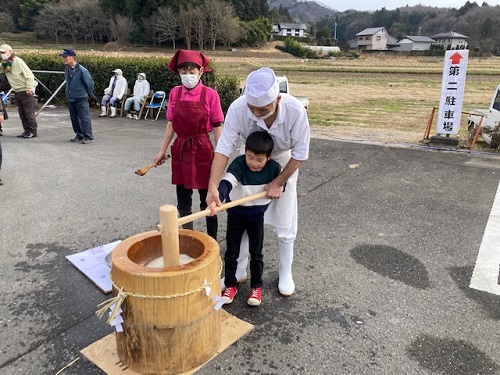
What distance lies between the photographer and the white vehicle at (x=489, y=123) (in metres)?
7.84

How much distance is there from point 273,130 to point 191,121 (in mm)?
897

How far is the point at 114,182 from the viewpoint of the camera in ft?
18.8

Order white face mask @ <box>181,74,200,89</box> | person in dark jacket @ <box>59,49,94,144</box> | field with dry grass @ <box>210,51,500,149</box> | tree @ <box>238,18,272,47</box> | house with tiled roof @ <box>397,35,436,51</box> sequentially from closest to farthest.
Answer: white face mask @ <box>181,74,200,89</box>
person in dark jacket @ <box>59,49,94,144</box>
field with dry grass @ <box>210,51,500,149</box>
tree @ <box>238,18,272,47</box>
house with tiled roof @ <box>397,35,436,51</box>

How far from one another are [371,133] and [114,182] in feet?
22.4

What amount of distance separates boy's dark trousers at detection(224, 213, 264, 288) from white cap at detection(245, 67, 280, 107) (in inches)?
34.0

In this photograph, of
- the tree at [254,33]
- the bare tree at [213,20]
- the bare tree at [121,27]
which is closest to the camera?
the bare tree at [213,20]

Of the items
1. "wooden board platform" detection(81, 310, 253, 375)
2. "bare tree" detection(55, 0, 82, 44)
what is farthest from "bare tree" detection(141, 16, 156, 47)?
"wooden board platform" detection(81, 310, 253, 375)

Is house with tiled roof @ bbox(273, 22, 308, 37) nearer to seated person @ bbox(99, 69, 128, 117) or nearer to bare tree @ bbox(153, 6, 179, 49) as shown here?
bare tree @ bbox(153, 6, 179, 49)

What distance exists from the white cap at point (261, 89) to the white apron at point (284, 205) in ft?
1.87

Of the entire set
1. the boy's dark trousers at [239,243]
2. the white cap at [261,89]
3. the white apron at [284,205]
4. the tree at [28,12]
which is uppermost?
the tree at [28,12]

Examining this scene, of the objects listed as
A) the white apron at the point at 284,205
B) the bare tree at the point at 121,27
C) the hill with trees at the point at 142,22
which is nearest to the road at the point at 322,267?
→ the white apron at the point at 284,205

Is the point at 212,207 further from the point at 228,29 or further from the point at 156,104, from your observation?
the point at 228,29

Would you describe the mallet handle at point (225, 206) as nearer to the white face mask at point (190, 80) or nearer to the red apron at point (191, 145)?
the red apron at point (191, 145)

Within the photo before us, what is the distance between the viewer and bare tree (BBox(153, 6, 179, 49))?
53125 millimetres
